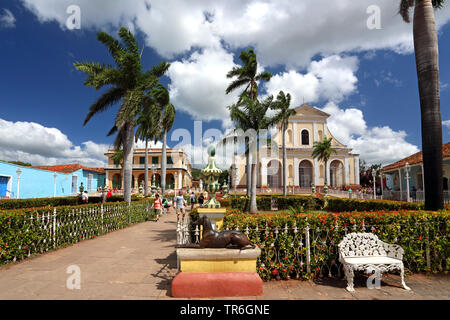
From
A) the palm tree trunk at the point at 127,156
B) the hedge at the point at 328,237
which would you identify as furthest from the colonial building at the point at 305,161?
the hedge at the point at 328,237

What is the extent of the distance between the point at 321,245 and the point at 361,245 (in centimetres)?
67

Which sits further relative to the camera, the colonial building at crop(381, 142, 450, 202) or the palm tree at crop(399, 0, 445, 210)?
the colonial building at crop(381, 142, 450, 202)

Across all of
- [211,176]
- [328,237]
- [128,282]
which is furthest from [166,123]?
[328,237]

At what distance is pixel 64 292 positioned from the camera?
3682mm

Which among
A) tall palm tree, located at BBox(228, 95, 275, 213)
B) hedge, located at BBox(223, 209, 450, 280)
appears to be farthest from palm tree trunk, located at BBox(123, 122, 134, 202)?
hedge, located at BBox(223, 209, 450, 280)

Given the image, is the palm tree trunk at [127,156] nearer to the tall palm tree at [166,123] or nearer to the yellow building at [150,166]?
the tall palm tree at [166,123]

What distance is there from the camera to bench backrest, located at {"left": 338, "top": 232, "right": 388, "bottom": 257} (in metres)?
4.09

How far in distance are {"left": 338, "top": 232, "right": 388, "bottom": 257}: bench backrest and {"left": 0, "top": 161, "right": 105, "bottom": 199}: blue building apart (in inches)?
851

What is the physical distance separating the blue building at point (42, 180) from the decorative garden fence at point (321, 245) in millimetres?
20454

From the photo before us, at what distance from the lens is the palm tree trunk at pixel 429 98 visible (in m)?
6.09

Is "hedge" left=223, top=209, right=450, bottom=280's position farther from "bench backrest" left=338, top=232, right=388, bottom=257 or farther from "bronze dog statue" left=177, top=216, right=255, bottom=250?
"bronze dog statue" left=177, top=216, right=255, bottom=250

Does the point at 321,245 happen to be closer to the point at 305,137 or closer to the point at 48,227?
the point at 48,227
